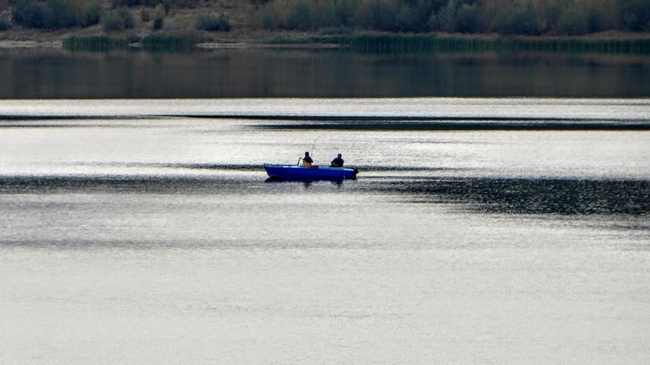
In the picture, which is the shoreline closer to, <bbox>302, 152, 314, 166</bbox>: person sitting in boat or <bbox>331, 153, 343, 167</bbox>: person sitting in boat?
<bbox>331, 153, 343, 167</bbox>: person sitting in boat

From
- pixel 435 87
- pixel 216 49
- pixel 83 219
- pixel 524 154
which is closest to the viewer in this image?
pixel 83 219

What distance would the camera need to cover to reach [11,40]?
19525cm

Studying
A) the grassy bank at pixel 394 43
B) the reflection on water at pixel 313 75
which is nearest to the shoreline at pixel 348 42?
the grassy bank at pixel 394 43

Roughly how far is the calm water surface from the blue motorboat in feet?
1.53

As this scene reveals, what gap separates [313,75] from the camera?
12794cm

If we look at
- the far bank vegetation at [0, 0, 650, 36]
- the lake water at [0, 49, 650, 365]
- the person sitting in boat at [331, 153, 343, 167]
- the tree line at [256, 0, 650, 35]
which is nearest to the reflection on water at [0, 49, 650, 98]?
the tree line at [256, 0, 650, 35]

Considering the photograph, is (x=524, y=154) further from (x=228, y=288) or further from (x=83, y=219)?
(x=228, y=288)

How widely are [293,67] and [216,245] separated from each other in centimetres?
9956

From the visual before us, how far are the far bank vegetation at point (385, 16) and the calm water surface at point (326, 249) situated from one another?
109 m

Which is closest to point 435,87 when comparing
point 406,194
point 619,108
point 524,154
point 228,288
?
point 619,108

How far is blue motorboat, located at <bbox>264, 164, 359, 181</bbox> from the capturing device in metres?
56.2

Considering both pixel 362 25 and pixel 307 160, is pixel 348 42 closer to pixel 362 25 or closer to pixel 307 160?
pixel 362 25

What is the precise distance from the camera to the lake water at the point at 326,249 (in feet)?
102

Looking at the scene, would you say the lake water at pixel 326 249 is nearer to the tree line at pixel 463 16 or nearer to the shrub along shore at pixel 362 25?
the shrub along shore at pixel 362 25
